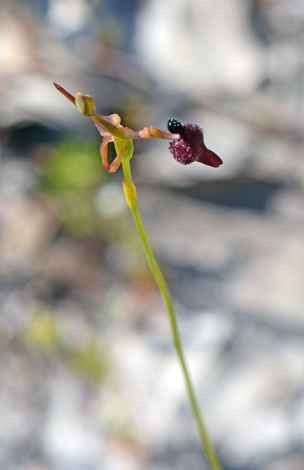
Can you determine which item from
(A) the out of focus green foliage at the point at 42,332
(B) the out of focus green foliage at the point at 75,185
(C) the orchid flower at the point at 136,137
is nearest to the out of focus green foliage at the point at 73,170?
(B) the out of focus green foliage at the point at 75,185

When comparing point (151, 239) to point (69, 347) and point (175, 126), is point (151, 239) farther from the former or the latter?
A: point (175, 126)

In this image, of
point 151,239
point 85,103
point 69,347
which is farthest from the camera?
point 151,239

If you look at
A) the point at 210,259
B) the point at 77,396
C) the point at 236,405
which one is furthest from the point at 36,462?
the point at 210,259

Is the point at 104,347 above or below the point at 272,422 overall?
above

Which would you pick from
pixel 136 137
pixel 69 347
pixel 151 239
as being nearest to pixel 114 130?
pixel 136 137

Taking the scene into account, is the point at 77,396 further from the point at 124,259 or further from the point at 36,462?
the point at 124,259

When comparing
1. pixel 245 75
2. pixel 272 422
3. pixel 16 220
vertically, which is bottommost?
pixel 272 422

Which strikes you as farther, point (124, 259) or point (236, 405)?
point (124, 259)

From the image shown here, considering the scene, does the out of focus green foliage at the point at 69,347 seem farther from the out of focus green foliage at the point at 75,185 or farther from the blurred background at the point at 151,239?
the out of focus green foliage at the point at 75,185

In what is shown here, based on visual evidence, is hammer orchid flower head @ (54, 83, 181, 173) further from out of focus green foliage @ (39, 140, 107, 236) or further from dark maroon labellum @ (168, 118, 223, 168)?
out of focus green foliage @ (39, 140, 107, 236)
